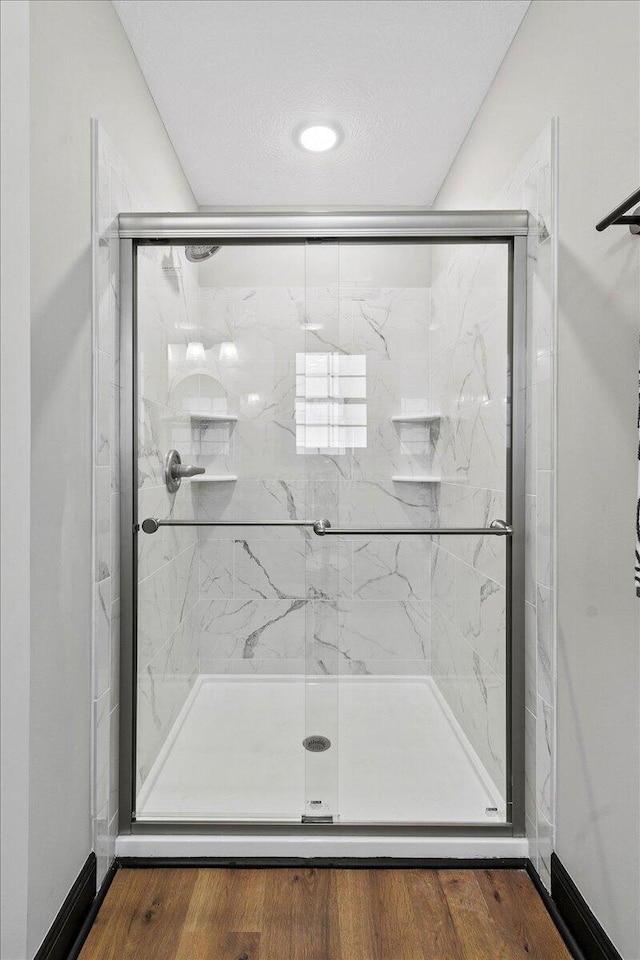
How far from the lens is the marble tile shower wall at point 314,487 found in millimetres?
1715

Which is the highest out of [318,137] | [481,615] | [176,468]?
[318,137]

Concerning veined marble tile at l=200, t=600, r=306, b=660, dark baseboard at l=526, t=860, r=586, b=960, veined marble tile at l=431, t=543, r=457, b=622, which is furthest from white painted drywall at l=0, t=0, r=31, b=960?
dark baseboard at l=526, t=860, r=586, b=960

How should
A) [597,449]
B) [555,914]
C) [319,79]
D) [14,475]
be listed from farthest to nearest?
[319,79]
[555,914]
[597,449]
[14,475]

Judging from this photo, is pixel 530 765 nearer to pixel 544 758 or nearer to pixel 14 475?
pixel 544 758

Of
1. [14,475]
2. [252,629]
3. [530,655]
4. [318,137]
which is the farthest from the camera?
[318,137]

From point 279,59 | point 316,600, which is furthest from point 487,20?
point 316,600

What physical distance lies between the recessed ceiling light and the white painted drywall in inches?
54.6

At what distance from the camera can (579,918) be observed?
1.35m

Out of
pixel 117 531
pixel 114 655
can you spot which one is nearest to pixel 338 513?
pixel 117 531

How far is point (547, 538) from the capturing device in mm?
1591

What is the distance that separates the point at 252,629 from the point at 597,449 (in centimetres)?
112

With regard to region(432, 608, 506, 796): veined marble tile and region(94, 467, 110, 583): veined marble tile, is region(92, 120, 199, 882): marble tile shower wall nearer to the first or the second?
region(94, 467, 110, 583): veined marble tile

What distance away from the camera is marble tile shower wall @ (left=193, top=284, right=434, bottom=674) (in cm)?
171

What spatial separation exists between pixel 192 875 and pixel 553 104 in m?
2.35
